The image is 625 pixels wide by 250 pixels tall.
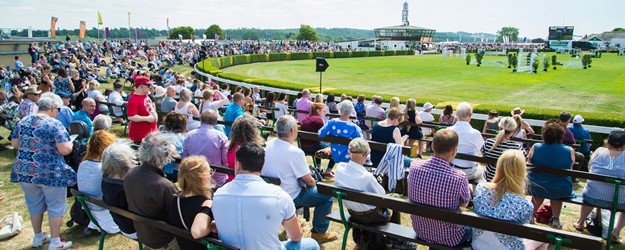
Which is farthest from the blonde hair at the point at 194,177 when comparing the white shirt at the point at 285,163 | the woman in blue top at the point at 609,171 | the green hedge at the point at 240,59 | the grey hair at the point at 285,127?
the green hedge at the point at 240,59

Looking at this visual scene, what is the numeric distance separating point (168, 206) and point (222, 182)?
1906mm

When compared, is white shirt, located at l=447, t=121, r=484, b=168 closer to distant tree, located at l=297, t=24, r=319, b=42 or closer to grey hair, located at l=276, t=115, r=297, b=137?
grey hair, located at l=276, t=115, r=297, b=137

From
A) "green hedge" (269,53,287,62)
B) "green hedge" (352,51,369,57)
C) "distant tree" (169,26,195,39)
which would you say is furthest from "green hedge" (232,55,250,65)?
"distant tree" (169,26,195,39)

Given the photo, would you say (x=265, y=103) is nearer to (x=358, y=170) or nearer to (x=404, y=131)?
(x=404, y=131)

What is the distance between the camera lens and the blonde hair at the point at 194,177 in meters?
3.35

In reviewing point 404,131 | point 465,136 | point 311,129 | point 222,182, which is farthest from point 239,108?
point 465,136

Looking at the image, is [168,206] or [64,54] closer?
[168,206]

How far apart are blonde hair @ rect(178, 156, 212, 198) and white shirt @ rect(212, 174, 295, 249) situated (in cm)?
27

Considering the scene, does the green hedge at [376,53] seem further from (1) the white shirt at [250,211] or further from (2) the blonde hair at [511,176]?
(1) the white shirt at [250,211]

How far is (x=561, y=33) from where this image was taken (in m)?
103

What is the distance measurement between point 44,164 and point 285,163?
2649 mm

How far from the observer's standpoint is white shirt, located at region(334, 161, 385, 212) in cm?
431

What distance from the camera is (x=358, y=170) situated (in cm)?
435

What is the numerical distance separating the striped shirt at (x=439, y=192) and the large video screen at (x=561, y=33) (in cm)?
11584
